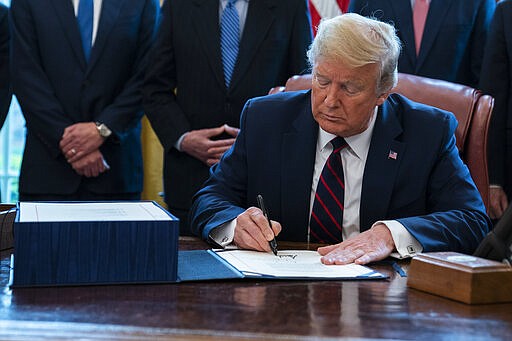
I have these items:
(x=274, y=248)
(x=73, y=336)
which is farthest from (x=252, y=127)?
(x=73, y=336)

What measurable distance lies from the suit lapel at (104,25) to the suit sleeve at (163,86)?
0.27 m

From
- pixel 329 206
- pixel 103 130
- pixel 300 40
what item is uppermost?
pixel 300 40

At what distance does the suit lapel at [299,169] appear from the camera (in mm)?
2934

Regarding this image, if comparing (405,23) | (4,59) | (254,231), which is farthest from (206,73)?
(254,231)

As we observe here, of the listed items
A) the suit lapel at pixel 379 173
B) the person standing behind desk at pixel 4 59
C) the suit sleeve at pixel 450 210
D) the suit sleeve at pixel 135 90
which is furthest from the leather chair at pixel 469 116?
the person standing behind desk at pixel 4 59

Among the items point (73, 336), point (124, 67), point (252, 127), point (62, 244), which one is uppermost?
point (124, 67)

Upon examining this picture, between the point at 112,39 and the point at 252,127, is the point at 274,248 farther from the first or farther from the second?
the point at 112,39

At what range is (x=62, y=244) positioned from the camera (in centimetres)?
191

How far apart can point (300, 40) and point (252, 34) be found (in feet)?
0.85

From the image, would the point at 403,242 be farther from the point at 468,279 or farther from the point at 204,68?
the point at 204,68

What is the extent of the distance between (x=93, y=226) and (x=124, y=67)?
2624mm

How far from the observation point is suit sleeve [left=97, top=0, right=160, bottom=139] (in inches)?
168

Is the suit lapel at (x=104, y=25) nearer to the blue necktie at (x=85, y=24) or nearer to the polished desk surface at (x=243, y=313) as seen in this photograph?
the blue necktie at (x=85, y=24)

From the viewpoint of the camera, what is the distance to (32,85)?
4293mm
